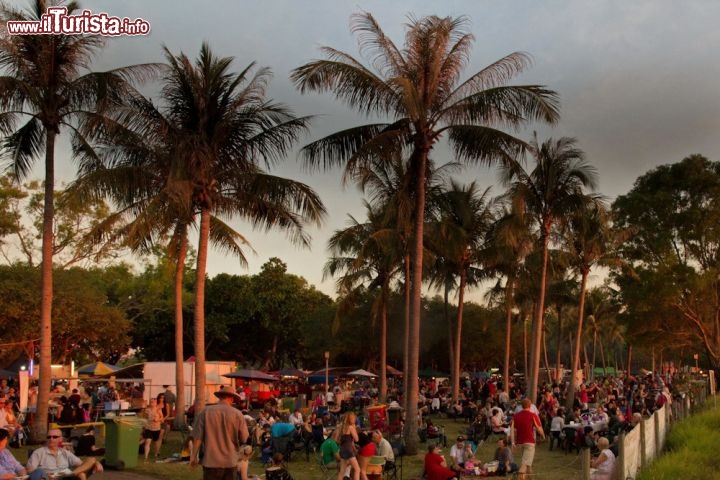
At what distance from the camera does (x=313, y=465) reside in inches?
689

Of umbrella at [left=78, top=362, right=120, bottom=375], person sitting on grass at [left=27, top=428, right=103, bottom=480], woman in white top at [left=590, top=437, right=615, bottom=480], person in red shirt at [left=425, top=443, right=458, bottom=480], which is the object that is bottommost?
umbrella at [left=78, top=362, right=120, bottom=375]

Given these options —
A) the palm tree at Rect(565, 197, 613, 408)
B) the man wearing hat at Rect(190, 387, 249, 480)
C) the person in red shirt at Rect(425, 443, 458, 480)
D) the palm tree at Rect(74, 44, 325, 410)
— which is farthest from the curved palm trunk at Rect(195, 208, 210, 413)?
the palm tree at Rect(565, 197, 613, 408)

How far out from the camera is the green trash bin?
15.7 m

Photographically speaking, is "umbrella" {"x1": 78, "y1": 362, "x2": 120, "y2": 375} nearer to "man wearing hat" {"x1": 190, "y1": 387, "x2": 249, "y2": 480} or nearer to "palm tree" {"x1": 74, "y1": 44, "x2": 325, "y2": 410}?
"palm tree" {"x1": 74, "y1": 44, "x2": 325, "y2": 410}

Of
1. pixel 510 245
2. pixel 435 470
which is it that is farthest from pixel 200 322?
pixel 510 245

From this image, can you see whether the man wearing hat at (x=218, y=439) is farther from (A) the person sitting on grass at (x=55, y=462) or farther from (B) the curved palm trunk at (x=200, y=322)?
(B) the curved palm trunk at (x=200, y=322)

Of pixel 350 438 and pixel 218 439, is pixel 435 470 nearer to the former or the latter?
pixel 350 438

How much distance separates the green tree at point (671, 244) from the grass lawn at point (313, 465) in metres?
20.6

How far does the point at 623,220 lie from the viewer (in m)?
42.2

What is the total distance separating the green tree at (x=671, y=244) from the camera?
39.8 m

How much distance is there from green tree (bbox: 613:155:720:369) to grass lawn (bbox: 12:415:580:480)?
67.6 feet

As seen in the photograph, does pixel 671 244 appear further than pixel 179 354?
Yes

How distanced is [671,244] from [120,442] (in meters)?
32.8

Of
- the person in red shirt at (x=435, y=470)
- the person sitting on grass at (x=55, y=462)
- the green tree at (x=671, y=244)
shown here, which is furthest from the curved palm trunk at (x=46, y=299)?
the green tree at (x=671, y=244)
